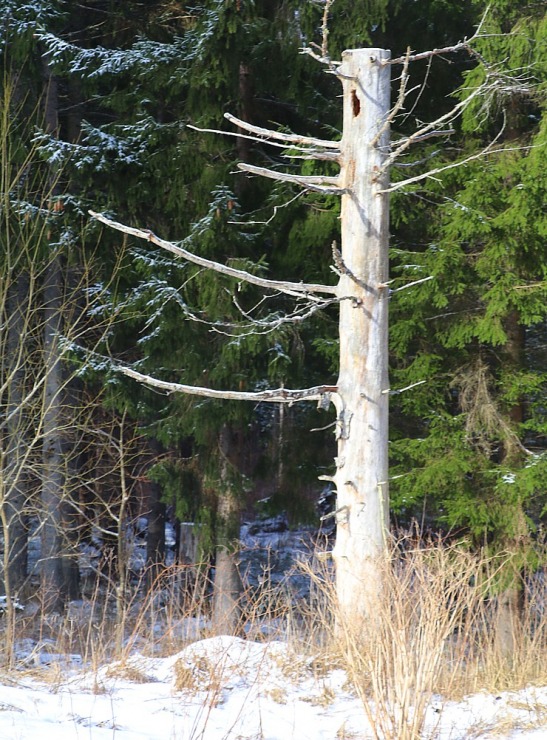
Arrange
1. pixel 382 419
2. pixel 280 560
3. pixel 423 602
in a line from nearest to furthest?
1. pixel 423 602
2. pixel 382 419
3. pixel 280 560

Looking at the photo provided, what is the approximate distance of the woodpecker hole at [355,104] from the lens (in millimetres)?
6844

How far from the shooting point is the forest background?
8.60 m

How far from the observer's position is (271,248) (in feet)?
35.9

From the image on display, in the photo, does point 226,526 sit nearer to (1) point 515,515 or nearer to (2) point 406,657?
(1) point 515,515

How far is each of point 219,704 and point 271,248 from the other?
281 inches

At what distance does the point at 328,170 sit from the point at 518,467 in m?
3.95

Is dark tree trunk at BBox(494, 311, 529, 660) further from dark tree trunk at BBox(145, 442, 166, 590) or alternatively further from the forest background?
dark tree trunk at BBox(145, 442, 166, 590)

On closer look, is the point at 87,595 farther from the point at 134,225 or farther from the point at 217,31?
the point at 217,31

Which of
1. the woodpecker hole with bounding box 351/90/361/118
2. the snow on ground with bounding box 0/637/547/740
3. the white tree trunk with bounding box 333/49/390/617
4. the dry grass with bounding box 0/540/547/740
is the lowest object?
the snow on ground with bounding box 0/637/547/740

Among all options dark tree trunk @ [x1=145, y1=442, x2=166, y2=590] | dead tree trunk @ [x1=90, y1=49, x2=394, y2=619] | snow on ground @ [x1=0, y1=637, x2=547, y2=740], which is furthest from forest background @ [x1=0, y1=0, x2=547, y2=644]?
snow on ground @ [x1=0, y1=637, x2=547, y2=740]

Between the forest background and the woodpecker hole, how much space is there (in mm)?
1673

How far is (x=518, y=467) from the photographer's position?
8.95 m

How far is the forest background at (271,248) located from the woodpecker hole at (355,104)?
5.49 feet

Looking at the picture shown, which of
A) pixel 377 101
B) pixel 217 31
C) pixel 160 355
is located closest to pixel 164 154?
pixel 217 31
